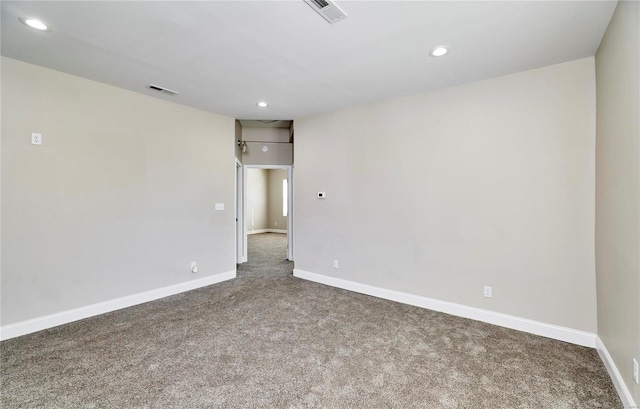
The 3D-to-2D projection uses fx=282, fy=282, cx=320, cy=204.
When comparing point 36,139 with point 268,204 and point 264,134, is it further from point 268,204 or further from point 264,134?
point 268,204

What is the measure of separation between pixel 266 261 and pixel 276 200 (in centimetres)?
484

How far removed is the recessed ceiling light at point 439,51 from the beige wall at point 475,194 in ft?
2.76

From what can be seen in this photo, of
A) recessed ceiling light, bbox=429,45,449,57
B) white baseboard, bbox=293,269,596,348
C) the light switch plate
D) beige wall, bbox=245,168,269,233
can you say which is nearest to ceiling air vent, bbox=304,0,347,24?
recessed ceiling light, bbox=429,45,449,57

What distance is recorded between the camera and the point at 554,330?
2.68 meters

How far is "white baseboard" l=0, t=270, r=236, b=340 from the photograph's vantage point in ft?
8.81

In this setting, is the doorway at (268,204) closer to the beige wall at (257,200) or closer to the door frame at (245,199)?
the beige wall at (257,200)

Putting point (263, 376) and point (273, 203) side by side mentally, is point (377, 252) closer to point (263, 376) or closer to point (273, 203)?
point (263, 376)

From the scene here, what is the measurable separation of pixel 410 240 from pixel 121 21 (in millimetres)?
3507

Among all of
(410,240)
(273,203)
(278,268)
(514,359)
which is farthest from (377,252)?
(273,203)

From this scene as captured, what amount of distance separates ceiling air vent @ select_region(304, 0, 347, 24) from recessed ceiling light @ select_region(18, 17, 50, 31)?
201 centimetres

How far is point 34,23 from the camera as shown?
2102 mm

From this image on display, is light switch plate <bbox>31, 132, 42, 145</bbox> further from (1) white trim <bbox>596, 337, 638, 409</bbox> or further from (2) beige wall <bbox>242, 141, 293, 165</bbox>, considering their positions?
(1) white trim <bbox>596, 337, 638, 409</bbox>

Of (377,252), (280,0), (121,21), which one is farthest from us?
(377,252)

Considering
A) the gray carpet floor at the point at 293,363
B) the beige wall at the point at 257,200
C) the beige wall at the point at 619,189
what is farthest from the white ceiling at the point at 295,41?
the beige wall at the point at 257,200
